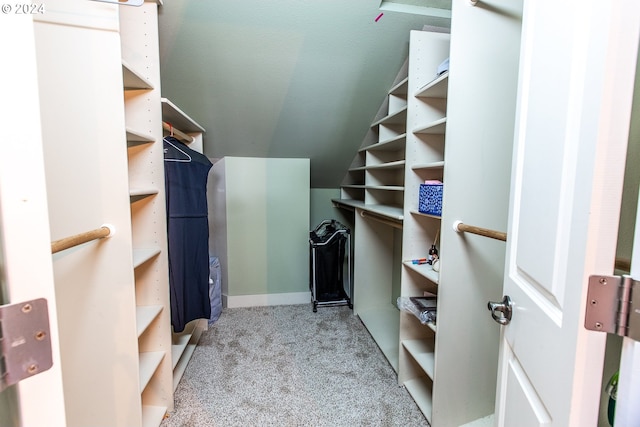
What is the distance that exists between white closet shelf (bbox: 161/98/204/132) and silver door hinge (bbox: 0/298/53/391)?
4.77ft

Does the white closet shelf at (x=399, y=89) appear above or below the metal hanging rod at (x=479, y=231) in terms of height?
above

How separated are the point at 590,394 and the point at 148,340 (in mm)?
1778

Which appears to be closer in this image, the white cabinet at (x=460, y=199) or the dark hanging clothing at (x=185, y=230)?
the white cabinet at (x=460, y=199)

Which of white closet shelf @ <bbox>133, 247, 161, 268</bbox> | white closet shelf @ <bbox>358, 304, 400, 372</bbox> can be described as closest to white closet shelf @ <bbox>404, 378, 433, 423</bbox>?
white closet shelf @ <bbox>358, 304, 400, 372</bbox>

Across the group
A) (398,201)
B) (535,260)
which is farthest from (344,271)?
(535,260)

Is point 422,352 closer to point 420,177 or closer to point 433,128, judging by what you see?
point 420,177

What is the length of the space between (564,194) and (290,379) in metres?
1.83

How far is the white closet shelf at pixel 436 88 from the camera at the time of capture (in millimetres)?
1403

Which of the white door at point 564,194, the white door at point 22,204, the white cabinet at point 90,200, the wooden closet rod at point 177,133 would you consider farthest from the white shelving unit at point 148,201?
the white door at point 564,194

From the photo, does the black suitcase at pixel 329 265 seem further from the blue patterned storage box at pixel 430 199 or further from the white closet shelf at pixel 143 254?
the white closet shelf at pixel 143 254

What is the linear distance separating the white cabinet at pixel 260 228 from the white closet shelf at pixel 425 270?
1453 mm

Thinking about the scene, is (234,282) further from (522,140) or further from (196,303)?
(522,140)

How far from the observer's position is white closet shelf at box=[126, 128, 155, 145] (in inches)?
48.9

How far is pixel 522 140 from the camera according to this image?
0.69 metres
